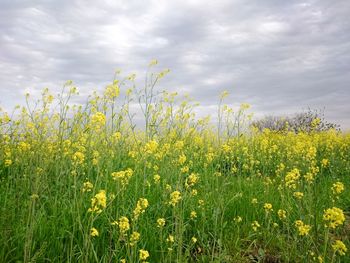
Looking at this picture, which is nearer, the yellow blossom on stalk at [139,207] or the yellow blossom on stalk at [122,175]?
the yellow blossom on stalk at [139,207]

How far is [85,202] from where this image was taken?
3658mm

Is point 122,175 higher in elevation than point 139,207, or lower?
higher

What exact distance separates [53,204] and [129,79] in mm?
2480

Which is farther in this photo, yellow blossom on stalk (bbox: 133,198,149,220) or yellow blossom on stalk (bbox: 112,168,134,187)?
yellow blossom on stalk (bbox: 112,168,134,187)

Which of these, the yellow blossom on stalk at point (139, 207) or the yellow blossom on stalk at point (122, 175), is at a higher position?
the yellow blossom on stalk at point (122, 175)

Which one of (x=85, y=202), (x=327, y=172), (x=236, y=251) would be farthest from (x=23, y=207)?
(x=327, y=172)

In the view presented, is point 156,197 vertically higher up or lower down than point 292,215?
higher up

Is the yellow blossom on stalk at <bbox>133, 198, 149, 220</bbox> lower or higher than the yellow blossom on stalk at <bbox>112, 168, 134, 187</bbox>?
lower

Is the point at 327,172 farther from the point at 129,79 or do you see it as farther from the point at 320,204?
the point at 129,79

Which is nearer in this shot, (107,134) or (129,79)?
(107,134)

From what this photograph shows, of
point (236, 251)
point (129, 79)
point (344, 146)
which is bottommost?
point (236, 251)

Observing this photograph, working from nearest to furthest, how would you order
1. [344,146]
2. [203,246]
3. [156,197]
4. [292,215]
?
[203,246]
[156,197]
[292,215]
[344,146]

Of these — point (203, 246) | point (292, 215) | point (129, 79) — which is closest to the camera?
point (203, 246)

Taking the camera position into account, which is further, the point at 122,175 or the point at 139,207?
the point at 122,175
